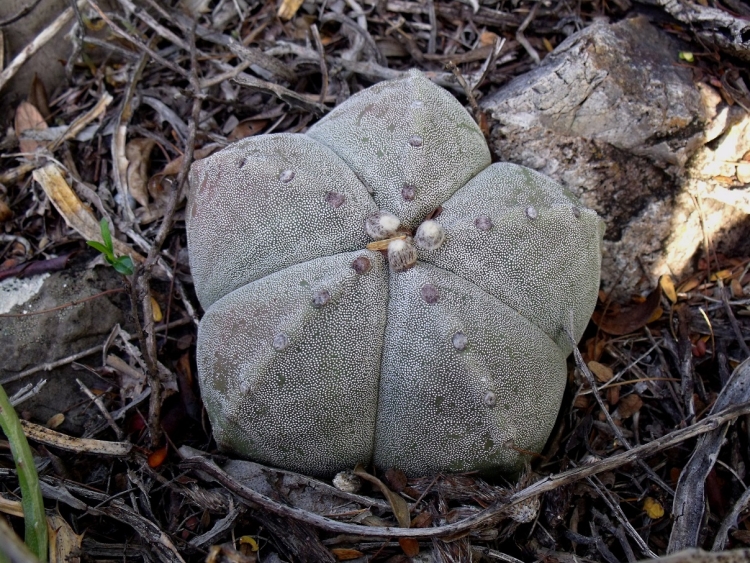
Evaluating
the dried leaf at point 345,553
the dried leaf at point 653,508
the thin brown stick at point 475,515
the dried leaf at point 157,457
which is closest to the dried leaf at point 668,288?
the thin brown stick at point 475,515

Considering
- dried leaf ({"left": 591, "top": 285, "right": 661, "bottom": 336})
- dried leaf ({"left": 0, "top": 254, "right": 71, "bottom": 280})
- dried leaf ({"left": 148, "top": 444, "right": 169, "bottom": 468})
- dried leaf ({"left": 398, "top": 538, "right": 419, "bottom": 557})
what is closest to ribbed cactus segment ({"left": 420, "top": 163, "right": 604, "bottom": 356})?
dried leaf ({"left": 591, "top": 285, "right": 661, "bottom": 336})

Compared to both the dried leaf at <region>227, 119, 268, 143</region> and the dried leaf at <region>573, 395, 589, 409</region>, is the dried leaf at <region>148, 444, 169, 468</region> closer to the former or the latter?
the dried leaf at <region>227, 119, 268, 143</region>

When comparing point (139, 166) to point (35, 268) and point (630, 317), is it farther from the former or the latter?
point (630, 317)

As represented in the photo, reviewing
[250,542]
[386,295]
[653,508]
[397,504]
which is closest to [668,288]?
[653,508]

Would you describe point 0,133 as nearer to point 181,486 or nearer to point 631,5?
point 181,486

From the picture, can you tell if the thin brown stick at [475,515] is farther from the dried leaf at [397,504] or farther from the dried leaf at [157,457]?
the dried leaf at [157,457]

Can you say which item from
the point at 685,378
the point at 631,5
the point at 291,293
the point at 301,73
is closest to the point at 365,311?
the point at 291,293
